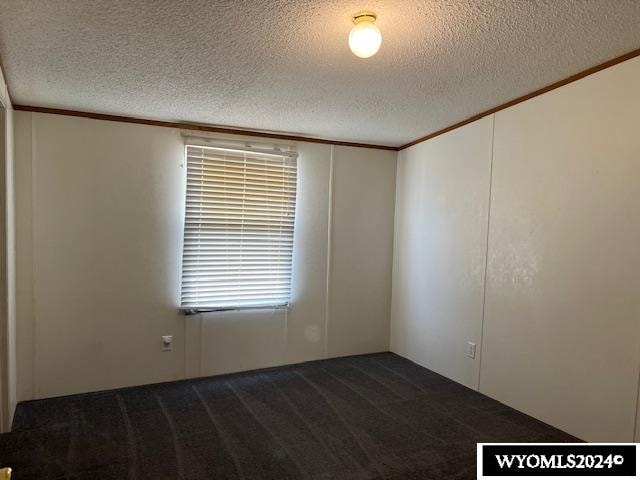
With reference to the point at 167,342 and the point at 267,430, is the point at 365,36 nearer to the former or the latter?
the point at 267,430

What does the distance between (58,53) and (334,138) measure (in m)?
2.47

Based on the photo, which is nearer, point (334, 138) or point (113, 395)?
point (113, 395)

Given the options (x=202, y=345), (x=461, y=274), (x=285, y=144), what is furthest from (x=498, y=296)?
(x=202, y=345)

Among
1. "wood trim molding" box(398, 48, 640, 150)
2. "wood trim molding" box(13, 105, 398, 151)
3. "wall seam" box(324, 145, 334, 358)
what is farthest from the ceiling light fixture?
"wall seam" box(324, 145, 334, 358)

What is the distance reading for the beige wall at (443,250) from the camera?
11.0ft

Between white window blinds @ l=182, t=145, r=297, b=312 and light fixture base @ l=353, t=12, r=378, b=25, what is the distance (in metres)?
2.17

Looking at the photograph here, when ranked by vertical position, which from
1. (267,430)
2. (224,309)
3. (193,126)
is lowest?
(267,430)

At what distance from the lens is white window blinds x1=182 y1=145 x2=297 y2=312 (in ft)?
11.8

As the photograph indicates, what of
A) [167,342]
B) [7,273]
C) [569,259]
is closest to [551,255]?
[569,259]

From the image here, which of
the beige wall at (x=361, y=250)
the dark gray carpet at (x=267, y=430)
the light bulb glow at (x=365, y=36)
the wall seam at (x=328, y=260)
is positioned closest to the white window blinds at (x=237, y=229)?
the wall seam at (x=328, y=260)

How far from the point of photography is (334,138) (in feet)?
13.4

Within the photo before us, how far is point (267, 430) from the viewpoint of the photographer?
2705mm

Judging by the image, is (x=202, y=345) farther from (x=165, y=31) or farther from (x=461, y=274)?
(x=165, y=31)

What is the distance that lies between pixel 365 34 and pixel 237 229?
2.39m
